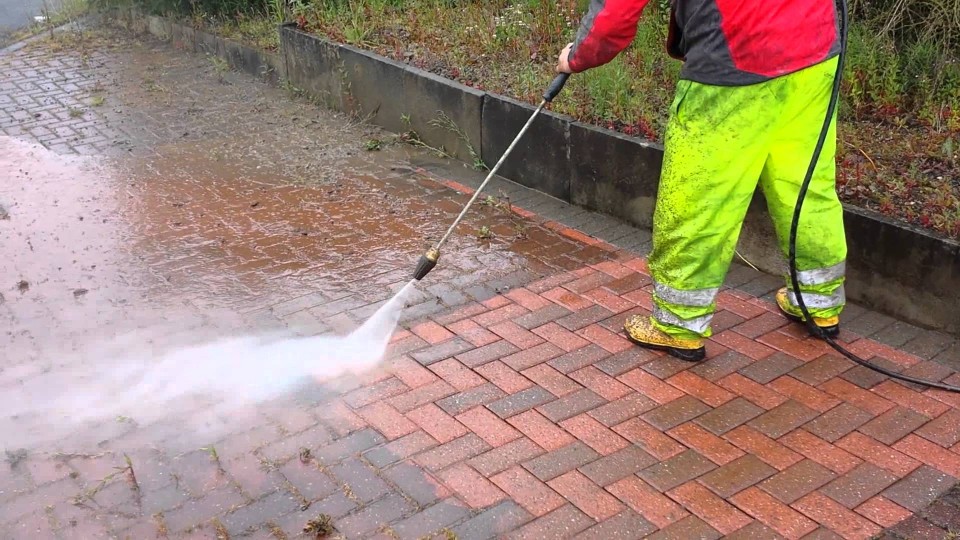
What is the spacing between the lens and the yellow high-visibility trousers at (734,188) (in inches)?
140

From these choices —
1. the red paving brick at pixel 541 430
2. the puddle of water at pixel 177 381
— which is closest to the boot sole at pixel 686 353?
the red paving brick at pixel 541 430

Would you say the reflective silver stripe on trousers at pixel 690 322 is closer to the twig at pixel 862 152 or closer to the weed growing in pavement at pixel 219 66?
the twig at pixel 862 152

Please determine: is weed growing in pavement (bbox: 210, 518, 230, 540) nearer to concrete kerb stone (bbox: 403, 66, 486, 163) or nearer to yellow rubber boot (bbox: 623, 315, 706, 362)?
yellow rubber boot (bbox: 623, 315, 706, 362)

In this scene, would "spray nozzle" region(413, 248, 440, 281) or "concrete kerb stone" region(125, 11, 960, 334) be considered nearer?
"concrete kerb stone" region(125, 11, 960, 334)

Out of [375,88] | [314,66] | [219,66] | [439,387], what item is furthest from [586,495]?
[219,66]

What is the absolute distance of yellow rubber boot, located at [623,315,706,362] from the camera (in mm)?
3834

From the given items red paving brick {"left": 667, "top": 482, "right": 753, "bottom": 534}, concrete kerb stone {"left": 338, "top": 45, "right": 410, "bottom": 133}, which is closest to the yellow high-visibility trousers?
red paving brick {"left": 667, "top": 482, "right": 753, "bottom": 534}

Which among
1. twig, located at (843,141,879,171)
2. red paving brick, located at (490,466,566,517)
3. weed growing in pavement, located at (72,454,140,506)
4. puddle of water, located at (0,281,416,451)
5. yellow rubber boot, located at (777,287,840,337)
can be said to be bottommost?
weed growing in pavement, located at (72,454,140,506)

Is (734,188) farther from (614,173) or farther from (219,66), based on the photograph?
(219,66)

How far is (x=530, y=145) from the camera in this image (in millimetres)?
5727

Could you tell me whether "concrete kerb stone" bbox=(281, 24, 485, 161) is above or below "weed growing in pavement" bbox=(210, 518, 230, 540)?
above

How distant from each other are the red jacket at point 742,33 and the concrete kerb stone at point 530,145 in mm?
1810

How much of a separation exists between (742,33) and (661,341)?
127 cm

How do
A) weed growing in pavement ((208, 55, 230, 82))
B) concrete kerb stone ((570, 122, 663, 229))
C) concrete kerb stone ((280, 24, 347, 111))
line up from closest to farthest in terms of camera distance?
1. concrete kerb stone ((570, 122, 663, 229))
2. concrete kerb stone ((280, 24, 347, 111))
3. weed growing in pavement ((208, 55, 230, 82))
